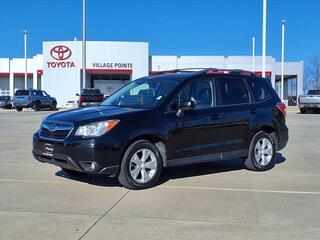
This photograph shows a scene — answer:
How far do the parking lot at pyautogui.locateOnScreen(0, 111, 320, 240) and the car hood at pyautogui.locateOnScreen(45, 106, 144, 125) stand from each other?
1044mm

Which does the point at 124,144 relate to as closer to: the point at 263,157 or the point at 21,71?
the point at 263,157

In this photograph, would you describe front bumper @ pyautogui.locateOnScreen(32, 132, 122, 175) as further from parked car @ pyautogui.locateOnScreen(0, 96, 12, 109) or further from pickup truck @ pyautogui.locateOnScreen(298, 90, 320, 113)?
parked car @ pyautogui.locateOnScreen(0, 96, 12, 109)

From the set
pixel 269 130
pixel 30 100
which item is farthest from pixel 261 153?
pixel 30 100

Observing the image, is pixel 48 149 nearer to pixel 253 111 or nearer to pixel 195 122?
pixel 195 122

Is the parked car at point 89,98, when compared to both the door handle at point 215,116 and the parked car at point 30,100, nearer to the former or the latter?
the parked car at point 30,100

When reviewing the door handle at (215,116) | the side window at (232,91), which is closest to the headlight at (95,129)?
the door handle at (215,116)

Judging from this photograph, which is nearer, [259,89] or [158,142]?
[158,142]

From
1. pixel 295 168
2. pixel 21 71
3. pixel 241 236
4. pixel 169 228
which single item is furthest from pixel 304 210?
pixel 21 71

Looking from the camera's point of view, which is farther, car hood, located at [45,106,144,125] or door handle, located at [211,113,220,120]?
door handle, located at [211,113,220,120]

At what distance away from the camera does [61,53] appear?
5947 cm

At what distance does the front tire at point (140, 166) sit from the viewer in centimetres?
710

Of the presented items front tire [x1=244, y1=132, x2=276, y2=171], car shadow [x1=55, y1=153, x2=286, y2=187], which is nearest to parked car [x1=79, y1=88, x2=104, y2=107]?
car shadow [x1=55, y1=153, x2=286, y2=187]

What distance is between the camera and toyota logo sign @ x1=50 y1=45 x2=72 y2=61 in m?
59.4

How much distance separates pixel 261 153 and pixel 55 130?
3.90m
